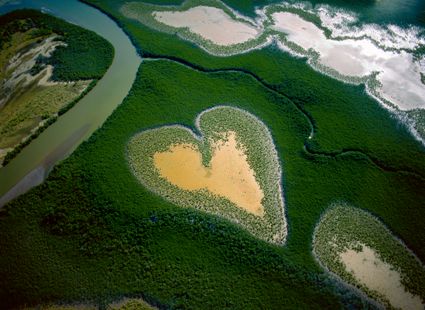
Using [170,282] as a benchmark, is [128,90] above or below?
above

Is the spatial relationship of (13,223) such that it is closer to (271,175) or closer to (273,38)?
(271,175)

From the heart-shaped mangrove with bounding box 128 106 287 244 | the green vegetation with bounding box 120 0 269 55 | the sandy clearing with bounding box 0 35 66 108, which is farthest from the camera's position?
the green vegetation with bounding box 120 0 269 55

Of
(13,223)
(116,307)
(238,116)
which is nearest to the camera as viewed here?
(116,307)

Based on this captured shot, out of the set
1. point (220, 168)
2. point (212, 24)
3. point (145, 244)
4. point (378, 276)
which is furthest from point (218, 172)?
point (212, 24)

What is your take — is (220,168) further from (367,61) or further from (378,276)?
(367,61)

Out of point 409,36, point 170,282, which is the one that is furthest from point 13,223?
point 409,36

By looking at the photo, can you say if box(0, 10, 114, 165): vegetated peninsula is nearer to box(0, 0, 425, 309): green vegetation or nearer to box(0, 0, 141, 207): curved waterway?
box(0, 0, 141, 207): curved waterway

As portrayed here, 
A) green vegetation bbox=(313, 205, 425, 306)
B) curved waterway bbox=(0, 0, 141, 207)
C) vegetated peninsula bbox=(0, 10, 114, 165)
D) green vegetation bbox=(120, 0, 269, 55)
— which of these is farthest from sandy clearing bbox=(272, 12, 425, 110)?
vegetated peninsula bbox=(0, 10, 114, 165)
